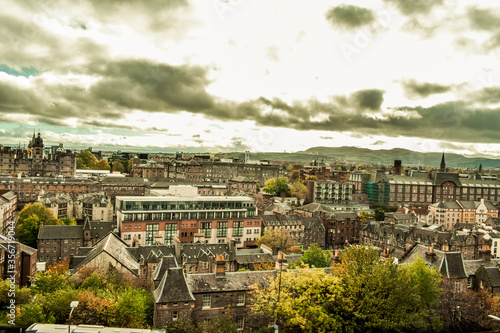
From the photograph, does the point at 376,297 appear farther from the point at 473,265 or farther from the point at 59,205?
the point at 59,205

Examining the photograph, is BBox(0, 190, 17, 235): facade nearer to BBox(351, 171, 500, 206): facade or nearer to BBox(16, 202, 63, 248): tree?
BBox(16, 202, 63, 248): tree

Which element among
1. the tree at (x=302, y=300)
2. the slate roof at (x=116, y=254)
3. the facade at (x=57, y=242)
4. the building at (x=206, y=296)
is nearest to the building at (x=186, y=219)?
the facade at (x=57, y=242)

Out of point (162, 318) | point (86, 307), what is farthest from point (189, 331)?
point (86, 307)

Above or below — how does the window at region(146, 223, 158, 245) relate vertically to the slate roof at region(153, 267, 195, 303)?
below

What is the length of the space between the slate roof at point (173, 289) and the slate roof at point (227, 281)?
3.21 ft

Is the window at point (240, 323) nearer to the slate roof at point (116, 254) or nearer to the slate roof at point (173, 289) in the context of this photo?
the slate roof at point (173, 289)

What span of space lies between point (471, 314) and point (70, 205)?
3624 inches

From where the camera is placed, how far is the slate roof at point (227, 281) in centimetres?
3834

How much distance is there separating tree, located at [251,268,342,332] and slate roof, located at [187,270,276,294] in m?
1.51

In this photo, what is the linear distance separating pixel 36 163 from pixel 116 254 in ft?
370

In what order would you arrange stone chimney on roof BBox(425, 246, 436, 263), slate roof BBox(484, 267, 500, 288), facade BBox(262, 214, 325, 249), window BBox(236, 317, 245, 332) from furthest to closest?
facade BBox(262, 214, 325, 249)
stone chimney on roof BBox(425, 246, 436, 263)
slate roof BBox(484, 267, 500, 288)
window BBox(236, 317, 245, 332)

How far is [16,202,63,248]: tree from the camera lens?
2884 inches

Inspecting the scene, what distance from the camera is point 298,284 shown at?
37625 mm

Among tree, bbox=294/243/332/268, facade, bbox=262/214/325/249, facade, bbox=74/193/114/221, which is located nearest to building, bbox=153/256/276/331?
tree, bbox=294/243/332/268
